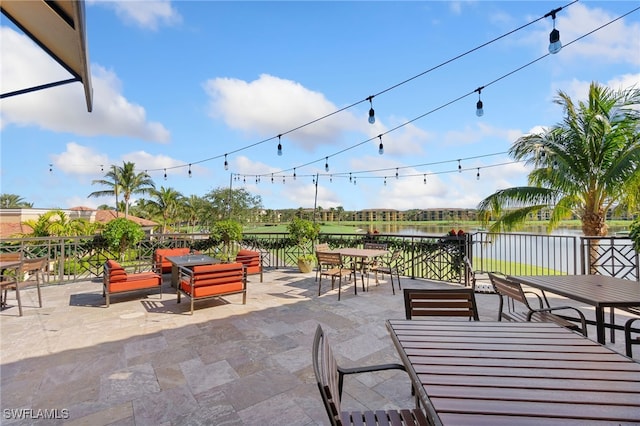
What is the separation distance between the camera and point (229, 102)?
374 inches

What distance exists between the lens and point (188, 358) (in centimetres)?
284

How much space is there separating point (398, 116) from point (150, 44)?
6.50 m

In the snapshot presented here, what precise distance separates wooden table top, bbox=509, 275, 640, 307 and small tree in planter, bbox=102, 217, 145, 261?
→ 7.34m

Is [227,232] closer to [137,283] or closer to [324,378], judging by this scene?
[137,283]

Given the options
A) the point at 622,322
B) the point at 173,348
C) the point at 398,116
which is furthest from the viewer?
the point at 398,116

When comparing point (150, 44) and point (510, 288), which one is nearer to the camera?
point (510, 288)

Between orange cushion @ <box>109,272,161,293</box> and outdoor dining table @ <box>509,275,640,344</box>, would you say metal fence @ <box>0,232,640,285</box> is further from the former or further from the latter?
outdoor dining table @ <box>509,275,640,344</box>

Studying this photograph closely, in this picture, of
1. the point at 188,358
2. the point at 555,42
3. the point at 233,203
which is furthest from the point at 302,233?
the point at 233,203

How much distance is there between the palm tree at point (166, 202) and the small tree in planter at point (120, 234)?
1075 inches

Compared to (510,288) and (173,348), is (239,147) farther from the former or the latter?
(510,288)

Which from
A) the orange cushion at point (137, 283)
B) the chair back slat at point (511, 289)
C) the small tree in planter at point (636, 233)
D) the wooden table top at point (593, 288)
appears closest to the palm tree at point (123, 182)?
the orange cushion at point (137, 283)

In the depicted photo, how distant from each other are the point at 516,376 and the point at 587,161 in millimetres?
6937

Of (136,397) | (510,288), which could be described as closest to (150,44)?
(136,397)

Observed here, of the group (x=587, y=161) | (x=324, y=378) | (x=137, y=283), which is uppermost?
A: (x=587, y=161)
